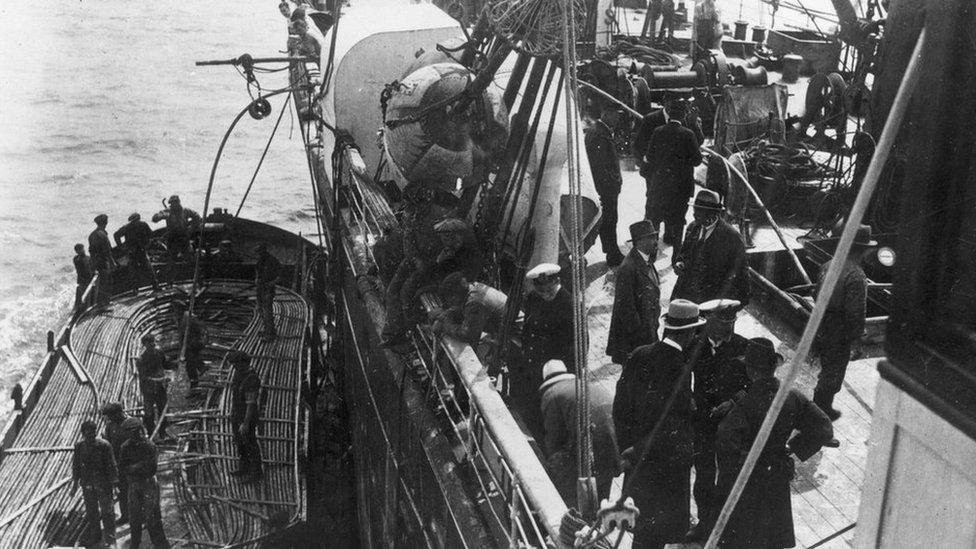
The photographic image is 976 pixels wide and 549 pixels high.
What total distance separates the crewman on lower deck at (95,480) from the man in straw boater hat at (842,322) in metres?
7.25

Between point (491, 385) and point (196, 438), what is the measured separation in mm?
6521

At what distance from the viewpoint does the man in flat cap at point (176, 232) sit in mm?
16609

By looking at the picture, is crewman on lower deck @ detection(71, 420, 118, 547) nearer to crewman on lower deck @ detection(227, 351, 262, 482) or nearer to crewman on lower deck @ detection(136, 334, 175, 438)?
crewman on lower deck @ detection(227, 351, 262, 482)

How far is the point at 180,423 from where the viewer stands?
40.1ft

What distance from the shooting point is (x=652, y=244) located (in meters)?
6.54

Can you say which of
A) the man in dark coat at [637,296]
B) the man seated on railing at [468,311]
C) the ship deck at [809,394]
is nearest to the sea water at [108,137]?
the ship deck at [809,394]

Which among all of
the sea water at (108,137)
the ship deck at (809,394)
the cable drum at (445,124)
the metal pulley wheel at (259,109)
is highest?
the cable drum at (445,124)

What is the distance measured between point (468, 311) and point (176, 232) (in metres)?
11.5

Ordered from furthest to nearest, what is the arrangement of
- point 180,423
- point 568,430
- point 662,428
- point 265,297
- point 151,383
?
point 265,297
point 151,383
point 180,423
point 568,430
point 662,428

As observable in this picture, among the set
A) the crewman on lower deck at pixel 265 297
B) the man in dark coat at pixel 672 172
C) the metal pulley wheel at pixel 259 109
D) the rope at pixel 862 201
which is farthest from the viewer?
the crewman on lower deck at pixel 265 297

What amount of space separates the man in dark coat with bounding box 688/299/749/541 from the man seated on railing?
1641 millimetres

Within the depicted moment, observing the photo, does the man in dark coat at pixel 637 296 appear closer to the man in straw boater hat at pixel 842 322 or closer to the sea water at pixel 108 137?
the man in straw boater hat at pixel 842 322

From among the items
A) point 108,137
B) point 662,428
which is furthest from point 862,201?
point 108,137

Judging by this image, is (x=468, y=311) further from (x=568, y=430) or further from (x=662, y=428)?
(x=662, y=428)
